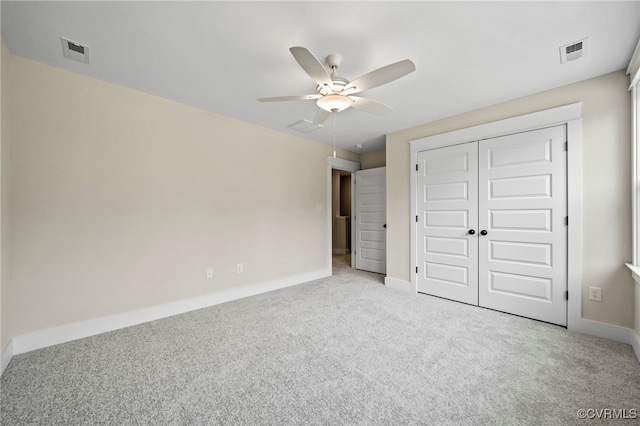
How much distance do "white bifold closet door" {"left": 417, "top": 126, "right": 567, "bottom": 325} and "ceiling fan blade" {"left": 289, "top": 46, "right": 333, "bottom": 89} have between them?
2265mm

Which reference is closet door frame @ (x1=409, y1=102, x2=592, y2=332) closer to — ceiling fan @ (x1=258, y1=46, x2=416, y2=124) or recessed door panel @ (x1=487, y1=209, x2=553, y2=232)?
recessed door panel @ (x1=487, y1=209, x2=553, y2=232)

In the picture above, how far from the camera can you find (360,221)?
5.25 metres

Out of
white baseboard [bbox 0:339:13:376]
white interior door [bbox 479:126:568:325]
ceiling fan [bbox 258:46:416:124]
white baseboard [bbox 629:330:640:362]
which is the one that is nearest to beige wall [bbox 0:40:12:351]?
white baseboard [bbox 0:339:13:376]

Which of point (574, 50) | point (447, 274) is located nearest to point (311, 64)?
point (574, 50)

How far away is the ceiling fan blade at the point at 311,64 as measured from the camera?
1.50 m

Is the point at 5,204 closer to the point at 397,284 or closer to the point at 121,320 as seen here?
the point at 121,320

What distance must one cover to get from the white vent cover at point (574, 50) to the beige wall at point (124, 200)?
10.8 ft

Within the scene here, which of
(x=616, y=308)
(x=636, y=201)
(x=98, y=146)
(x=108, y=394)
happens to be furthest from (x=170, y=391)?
(x=636, y=201)

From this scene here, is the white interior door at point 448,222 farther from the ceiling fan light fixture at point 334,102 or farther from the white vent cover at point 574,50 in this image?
the ceiling fan light fixture at point 334,102

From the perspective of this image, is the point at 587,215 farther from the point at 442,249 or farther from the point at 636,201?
the point at 442,249

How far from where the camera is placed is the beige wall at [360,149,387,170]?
5082 millimetres

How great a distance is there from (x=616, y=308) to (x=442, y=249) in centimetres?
160

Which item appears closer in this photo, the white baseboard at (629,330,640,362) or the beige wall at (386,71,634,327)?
the white baseboard at (629,330,640,362)

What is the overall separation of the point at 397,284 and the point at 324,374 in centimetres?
240
